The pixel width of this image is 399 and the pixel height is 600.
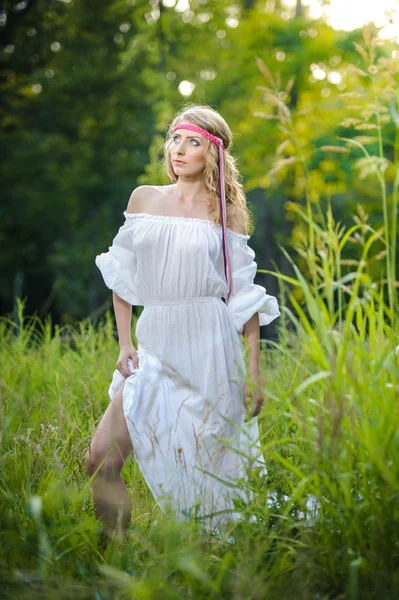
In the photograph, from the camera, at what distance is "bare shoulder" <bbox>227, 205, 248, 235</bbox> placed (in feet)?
10.5

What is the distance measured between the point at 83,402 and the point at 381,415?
2.58 meters

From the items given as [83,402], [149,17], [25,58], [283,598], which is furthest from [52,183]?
[283,598]

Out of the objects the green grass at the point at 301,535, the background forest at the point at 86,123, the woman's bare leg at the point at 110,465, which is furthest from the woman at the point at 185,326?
the background forest at the point at 86,123

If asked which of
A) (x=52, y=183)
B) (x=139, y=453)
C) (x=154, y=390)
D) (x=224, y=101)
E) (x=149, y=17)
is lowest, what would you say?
(x=139, y=453)

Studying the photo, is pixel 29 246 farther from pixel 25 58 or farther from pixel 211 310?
pixel 211 310

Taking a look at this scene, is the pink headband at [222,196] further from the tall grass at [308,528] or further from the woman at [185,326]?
the tall grass at [308,528]

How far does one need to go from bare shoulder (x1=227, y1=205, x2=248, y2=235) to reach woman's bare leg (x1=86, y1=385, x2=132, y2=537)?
907 millimetres

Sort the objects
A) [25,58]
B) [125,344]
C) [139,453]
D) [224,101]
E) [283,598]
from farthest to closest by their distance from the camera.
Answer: [25,58] < [224,101] < [125,344] < [139,453] < [283,598]

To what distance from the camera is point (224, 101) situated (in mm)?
14711

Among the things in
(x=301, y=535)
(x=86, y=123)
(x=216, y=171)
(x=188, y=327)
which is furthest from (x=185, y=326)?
(x=86, y=123)

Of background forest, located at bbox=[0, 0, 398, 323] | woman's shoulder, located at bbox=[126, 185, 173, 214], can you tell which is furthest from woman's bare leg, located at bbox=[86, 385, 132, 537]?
background forest, located at bbox=[0, 0, 398, 323]

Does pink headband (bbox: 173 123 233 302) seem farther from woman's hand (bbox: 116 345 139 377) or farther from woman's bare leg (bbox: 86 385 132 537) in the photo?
woman's bare leg (bbox: 86 385 132 537)

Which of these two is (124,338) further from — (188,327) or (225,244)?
(225,244)

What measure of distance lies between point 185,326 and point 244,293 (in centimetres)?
30
